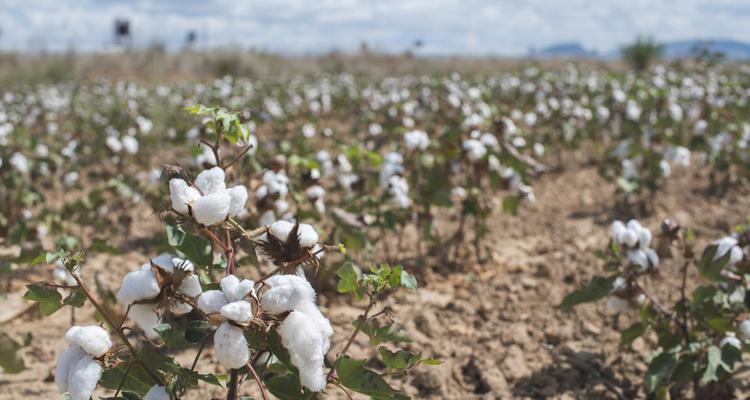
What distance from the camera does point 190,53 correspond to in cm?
2484

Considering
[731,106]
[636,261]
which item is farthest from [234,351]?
[731,106]

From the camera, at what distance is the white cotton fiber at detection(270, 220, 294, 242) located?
1251mm

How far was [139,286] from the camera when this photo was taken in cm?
115

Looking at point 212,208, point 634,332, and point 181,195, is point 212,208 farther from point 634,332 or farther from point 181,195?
point 634,332

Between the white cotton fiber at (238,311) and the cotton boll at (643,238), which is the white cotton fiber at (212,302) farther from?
the cotton boll at (643,238)

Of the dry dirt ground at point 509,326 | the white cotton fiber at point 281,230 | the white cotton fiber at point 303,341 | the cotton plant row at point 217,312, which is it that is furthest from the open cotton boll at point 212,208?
the dry dirt ground at point 509,326

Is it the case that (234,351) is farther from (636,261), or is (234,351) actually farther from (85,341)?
(636,261)

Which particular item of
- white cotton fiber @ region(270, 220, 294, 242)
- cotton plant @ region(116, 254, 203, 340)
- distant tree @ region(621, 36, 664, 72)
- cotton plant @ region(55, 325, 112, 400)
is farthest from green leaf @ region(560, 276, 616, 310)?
distant tree @ region(621, 36, 664, 72)

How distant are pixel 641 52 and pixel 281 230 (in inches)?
734

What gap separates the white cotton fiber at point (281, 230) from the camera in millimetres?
1251

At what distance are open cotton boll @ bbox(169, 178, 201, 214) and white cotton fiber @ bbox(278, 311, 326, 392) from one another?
0.25 metres

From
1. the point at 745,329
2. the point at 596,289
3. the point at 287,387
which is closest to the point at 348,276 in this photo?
the point at 287,387

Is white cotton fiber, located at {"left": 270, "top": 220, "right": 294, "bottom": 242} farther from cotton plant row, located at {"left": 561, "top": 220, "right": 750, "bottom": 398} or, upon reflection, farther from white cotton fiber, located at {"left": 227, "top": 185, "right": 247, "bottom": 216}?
cotton plant row, located at {"left": 561, "top": 220, "right": 750, "bottom": 398}

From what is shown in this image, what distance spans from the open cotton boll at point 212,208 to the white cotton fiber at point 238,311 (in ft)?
0.53
